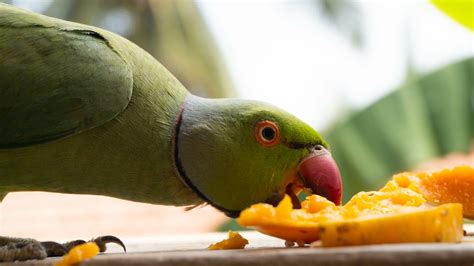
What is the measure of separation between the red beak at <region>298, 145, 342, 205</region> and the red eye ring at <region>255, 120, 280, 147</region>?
0.08 m

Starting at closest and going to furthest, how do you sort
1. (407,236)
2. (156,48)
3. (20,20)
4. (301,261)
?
(301,261) < (407,236) < (20,20) < (156,48)

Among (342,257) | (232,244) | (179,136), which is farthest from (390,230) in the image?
(179,136)

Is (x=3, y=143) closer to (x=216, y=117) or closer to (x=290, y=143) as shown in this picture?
(x=216, y=117)

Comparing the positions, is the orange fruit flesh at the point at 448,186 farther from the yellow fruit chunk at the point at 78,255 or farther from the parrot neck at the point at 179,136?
the yellow fruit chunk at the point at 78,255

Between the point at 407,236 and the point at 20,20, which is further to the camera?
the point at 20,20

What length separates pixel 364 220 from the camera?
1132 millimetres

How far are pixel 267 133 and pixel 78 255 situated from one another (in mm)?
570

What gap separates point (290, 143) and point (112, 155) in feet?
1.33

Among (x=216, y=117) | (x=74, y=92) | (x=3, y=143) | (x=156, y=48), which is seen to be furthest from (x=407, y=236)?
(x=156, y=48)

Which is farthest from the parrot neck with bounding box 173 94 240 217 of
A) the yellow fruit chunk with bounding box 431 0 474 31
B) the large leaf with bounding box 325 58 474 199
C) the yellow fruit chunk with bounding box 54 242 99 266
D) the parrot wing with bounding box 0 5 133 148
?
the large leaf with bounding box 325 58 474 199

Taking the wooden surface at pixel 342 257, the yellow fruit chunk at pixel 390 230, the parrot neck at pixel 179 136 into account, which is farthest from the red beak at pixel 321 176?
the wooden surface at pixel 342 257

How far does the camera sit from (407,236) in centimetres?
111

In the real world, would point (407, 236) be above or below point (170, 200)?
below

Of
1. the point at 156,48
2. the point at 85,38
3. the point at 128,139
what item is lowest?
the point at 128,139
